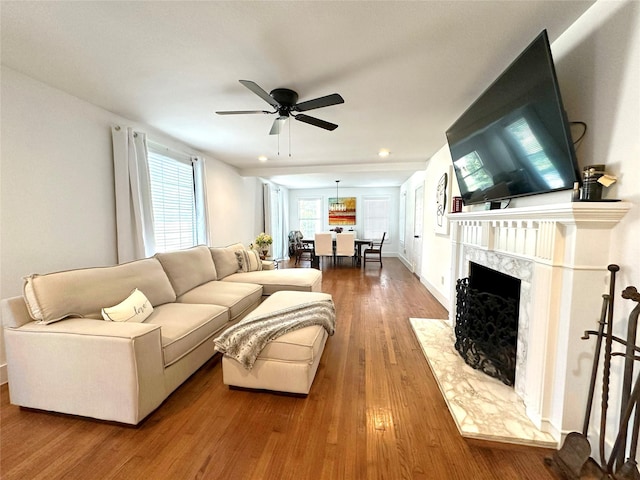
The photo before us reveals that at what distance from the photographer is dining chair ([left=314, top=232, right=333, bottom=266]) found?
255 inches

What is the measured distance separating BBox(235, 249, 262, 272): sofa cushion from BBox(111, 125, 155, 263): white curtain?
114 cm

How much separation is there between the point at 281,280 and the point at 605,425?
2.90 m

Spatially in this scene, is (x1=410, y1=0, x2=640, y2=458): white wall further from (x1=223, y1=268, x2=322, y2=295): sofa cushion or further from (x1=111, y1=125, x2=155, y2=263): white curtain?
(x1=111, y1=125, x2=155, y2=263): white curtain

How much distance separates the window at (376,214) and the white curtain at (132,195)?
6.52 meters

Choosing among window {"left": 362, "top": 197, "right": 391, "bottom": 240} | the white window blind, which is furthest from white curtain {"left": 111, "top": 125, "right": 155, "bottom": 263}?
window {"left": 362, "top": 197, "right": 391, "bottom": 240}

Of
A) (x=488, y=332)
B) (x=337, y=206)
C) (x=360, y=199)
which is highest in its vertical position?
(x=360, y=199)

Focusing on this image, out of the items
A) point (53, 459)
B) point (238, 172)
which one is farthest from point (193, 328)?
point (238, 172)

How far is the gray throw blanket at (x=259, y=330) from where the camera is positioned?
180cm

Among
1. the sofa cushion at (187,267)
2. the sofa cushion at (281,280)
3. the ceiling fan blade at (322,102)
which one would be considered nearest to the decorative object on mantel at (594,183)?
the ceiling fan blade at (322,102)

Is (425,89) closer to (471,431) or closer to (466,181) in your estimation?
(466,181)

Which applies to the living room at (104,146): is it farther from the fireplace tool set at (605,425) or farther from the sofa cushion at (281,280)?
the sofa cushion at (281,280)

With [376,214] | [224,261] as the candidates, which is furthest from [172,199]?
[376,214]

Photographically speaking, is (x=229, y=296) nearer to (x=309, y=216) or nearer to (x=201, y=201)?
(x=201, y=201)

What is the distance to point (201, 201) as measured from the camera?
4277 millimetres
